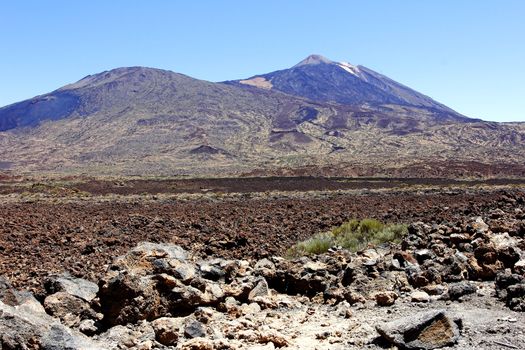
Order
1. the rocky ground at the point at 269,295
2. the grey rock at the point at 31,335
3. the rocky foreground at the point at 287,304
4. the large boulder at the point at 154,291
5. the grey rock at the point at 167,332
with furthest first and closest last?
the large boulder at the point at 154,291, the grey rock at the point at 167,332, the rocky ground at the point at 269,295, the rocky foreground at the point at 287,304, the grey rock at the point at 31,335

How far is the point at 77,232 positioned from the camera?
16.8m

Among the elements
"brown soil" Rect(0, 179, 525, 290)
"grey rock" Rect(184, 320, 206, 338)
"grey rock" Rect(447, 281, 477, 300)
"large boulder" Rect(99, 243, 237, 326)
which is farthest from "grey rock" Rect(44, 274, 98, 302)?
"grey rock" Rect(447, 281, 477, 300)

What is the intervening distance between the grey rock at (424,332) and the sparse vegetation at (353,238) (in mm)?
6604

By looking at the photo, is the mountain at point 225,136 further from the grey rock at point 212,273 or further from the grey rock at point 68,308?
the grey rock at point 68,308

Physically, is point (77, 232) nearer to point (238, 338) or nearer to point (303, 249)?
point (303, 249)

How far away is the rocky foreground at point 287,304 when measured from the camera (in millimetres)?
6250

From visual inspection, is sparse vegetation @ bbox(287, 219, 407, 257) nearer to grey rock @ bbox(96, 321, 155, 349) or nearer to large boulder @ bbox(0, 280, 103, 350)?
grey rock @ bbox(96, 321, 155, 349)

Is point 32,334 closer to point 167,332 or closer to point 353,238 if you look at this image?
point 167,332

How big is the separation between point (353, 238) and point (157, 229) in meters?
6.55

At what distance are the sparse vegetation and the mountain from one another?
158 feet

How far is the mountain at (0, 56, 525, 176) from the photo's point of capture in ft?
267

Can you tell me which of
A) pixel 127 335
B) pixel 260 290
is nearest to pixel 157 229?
pixel 260 290

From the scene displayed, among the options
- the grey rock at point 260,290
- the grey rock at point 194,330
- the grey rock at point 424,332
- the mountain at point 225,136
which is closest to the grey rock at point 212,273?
the grey rock at point 260,290

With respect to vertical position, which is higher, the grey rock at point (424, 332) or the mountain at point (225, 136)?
the mountain at point (225, 136)
